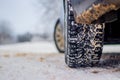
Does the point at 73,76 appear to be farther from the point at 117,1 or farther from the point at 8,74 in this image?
the point at 117,1

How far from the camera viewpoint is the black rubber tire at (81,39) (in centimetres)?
242

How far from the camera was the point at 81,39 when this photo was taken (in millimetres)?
2436

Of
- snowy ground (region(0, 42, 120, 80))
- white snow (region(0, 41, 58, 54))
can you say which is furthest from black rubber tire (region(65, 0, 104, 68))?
white snow (region(0, 41, 58, 54))

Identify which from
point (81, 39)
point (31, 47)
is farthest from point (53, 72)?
point (31, 47)

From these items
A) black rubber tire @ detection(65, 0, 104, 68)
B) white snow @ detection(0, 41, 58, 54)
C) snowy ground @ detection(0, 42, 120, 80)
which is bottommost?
snowy ground @ detection(0, 42, 120, 80)

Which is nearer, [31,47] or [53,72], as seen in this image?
[53,72]

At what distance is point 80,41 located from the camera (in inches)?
95.8

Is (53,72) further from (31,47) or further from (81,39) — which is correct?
(31,47)

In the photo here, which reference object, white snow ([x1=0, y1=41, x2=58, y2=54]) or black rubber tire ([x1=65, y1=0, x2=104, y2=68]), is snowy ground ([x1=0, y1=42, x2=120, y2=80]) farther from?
white snow ([x1=0, y1=41, x2=58, y2=54])

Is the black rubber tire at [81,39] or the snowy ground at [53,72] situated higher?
the black rubber tire at [81,39]

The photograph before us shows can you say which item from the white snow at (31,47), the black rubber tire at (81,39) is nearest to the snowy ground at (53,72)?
the black rubber tire at (81,39)

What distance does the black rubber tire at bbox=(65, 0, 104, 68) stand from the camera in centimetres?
242

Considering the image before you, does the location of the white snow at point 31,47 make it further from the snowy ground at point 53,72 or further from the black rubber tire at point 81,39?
the black rubber tire at point 81,39

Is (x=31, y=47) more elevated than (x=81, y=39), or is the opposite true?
(x=81, y=39)
